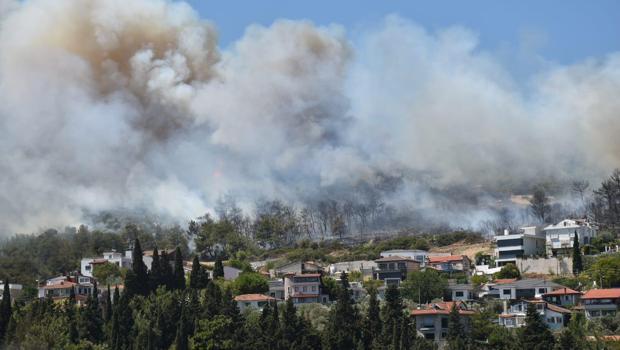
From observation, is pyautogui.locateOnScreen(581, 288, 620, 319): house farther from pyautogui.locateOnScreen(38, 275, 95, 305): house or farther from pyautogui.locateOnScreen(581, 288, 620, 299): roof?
pyautogui.locateOnScreen(38, 275, 95, 305): house

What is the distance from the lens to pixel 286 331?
5550 cm

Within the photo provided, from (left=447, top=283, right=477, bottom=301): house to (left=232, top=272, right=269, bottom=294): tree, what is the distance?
34.5 ft

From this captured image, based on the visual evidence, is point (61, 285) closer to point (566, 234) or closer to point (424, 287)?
point (424, 287)

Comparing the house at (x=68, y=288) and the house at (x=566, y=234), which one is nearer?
the house at (x=68, y=288)

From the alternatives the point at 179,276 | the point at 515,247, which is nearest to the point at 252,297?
the point at 179,276

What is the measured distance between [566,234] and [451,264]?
311 inches

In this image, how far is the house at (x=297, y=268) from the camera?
75188 millimetres

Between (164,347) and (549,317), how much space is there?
61.3 feet

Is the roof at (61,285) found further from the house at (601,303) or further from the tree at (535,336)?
the tree at (535,336)

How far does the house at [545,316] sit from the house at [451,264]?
15.0m

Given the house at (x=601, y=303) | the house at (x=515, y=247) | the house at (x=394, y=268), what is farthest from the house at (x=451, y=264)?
the house at (x=601, y=303)

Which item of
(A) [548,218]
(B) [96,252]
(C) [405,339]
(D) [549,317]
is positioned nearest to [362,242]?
(A) [548,218]

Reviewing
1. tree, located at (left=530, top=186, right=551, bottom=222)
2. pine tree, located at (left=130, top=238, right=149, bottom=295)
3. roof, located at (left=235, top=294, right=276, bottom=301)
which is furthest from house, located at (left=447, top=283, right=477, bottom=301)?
tree, located at (left=530, top=186, right=551, bottom=222)

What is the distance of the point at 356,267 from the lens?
7831 cm
